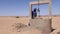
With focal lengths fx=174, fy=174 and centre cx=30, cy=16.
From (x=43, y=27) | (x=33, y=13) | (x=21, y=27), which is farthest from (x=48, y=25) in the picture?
(x=21, y=27)

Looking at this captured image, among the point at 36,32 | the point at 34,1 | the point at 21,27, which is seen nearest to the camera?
the point at 36,32

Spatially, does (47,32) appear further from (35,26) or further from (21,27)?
(21,27)

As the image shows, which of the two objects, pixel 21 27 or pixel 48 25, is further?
pixel 21 27

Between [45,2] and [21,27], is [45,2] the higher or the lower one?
the higher one

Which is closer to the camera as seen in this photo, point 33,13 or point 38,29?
point 38,29

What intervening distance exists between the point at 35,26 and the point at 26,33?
3.52ft

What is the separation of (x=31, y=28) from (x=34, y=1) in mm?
2748

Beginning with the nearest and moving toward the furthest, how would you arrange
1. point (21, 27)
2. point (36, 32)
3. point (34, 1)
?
1. point (36, 32)
2. point (34, 1)
3. point (21, 27)

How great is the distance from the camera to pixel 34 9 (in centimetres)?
1759

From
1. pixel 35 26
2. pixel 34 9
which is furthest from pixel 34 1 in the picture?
pixel 35 26

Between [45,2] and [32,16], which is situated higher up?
[45,2]

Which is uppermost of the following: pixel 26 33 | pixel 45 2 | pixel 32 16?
pixel 45 2

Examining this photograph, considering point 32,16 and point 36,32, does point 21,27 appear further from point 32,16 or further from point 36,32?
point 36,32

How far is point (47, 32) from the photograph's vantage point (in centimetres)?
1556
